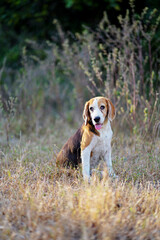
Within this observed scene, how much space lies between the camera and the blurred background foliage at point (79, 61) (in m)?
4.82

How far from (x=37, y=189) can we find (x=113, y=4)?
5133 mm

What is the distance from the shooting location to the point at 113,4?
22.4 ft

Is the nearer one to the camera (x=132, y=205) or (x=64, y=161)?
(x=132, y=205)

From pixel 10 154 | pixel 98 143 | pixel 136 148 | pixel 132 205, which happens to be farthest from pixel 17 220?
pixel 136 148

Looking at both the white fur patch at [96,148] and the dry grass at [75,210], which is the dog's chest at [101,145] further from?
the dry grass at [75,210]

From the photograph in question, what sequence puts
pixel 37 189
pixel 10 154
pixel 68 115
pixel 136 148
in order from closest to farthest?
pixel 37 189
pixel 10 154
pixel 136 148
pixel 68 115

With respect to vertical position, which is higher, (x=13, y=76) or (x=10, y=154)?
(x=13, y=76)

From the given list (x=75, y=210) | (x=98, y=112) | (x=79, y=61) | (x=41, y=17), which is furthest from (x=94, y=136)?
(x=41, y=17)

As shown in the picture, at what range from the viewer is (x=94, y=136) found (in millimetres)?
3262

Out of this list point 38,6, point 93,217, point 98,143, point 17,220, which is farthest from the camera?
point 38,6

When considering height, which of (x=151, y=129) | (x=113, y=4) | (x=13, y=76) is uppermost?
(x=113, y=4)

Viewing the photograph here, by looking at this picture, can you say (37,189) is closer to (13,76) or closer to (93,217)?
(93,217)

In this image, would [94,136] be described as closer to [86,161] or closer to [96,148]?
[96,148]

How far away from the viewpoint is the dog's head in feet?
10.4
